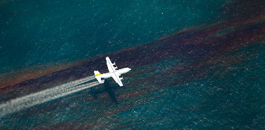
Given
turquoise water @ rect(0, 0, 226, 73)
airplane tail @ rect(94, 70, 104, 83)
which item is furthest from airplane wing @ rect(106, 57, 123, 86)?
turquoise water @ rect(0, 0, 226, 73)

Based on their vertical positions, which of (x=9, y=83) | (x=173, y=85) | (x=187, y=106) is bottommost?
(x=187, y=106)

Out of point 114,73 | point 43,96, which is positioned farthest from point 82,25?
point 43,96

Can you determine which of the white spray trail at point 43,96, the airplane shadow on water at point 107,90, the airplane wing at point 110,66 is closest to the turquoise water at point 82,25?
the airplane wing at point 110,66

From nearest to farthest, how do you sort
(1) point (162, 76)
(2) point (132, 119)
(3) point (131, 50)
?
(2) point (132, 119), (1) point (162, 76), (3) point (131, 50)

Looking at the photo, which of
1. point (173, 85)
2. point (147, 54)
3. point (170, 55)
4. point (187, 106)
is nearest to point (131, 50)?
point (147, 54)

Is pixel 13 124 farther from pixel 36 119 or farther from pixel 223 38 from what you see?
pixel 223 38

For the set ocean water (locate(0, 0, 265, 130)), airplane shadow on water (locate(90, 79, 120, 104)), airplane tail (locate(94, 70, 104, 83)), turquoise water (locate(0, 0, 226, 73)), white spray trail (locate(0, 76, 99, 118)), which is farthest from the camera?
turquoise water (locate(0, 0, 226, 73))

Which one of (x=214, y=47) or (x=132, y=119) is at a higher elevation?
(x=214, y=47)

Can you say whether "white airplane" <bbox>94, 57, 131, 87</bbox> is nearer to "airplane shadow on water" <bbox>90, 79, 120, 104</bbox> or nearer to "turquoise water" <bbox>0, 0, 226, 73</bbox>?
"airplane shadow on water" <bbox>90, 79, 120, 104</bbox>
